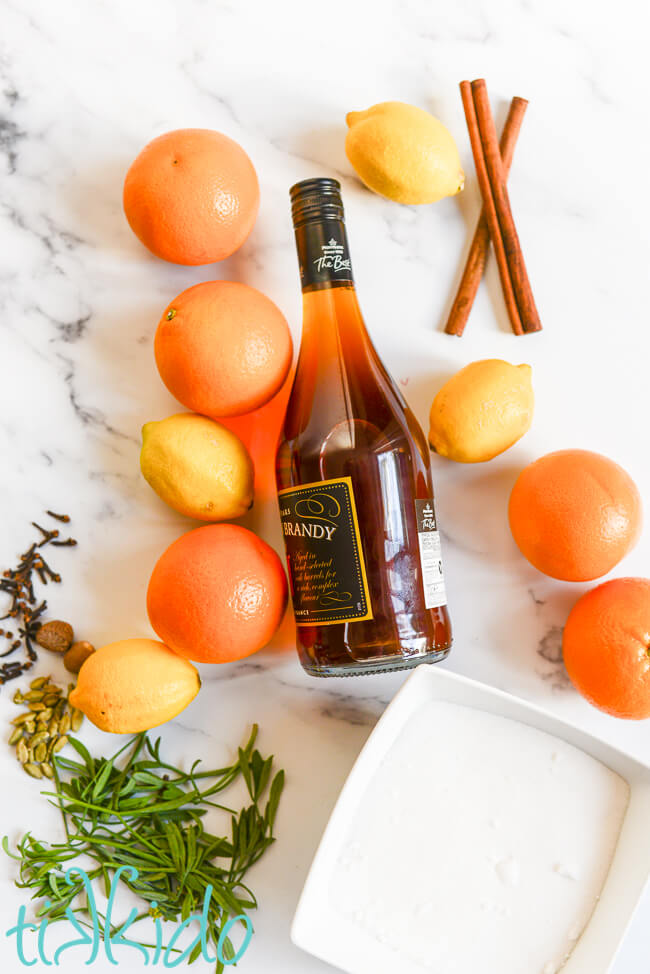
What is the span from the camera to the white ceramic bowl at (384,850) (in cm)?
85

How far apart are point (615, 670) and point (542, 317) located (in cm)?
48

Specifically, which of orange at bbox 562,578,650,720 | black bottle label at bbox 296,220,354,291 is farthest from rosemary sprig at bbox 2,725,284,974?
black bottle label at bbox 296,220,354,291

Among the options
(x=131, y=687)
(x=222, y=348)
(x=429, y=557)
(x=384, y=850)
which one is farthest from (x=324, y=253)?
(x=384, y=850)

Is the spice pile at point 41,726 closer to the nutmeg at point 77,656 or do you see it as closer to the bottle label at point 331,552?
the nutmeg at point 77,656

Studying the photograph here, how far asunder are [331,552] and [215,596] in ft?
→ 0.48

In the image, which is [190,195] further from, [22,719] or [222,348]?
[22,719]

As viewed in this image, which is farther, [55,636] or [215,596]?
[55,636]

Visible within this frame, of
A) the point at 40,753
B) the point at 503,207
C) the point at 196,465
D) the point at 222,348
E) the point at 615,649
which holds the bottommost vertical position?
the point at 40,753

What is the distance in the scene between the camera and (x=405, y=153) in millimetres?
923

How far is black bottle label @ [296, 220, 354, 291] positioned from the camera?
0.84 metres

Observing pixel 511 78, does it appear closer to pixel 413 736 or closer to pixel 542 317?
pixel 542 317

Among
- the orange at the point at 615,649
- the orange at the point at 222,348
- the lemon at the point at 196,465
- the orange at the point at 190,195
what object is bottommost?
the orange at the point at 615,649

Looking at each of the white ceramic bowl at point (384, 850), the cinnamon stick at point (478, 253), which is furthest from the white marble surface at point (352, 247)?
the white ceramic bowl at point (384, 850)

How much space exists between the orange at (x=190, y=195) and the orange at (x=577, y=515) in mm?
501
